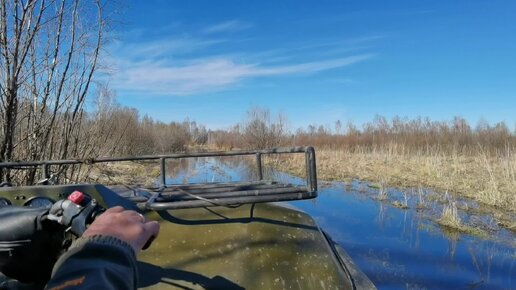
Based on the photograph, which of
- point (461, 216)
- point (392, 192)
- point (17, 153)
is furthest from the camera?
point (392, 192)

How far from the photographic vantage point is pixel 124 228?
90cm

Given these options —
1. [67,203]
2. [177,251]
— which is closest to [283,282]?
[177,251]

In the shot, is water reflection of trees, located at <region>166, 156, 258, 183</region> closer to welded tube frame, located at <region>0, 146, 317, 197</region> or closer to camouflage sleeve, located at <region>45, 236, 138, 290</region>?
welded tube frame, located at <region>0, 146, 317, 197</region>

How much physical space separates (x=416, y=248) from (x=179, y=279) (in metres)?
6.17

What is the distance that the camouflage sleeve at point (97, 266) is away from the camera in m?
0.73

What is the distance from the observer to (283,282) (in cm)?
221

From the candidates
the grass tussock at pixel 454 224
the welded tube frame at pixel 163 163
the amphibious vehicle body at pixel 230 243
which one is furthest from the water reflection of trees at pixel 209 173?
the amphibious vehicle body at pixel 230 243

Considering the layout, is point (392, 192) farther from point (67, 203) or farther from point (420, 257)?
point (67, 203)

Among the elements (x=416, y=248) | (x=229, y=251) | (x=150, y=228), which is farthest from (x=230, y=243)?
(x=416, y=248)

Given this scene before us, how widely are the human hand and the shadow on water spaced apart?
132cm

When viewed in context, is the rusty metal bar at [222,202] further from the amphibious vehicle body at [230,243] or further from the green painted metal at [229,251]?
the green painted metal at [229,251]

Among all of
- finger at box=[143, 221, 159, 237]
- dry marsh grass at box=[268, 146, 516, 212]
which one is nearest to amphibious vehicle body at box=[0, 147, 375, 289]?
finger at box=[143, 221, 159, 237]

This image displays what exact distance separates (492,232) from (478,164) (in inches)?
533

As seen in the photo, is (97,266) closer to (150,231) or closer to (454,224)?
(150,231)
